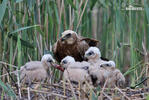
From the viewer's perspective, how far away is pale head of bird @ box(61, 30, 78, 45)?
17.8 ft

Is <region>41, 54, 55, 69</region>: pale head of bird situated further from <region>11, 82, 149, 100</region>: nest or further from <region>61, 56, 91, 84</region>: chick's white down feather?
<region>11, 82, 149, 100</region>: nest

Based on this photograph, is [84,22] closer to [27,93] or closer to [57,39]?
[57,39]

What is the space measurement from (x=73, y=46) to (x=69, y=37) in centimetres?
30

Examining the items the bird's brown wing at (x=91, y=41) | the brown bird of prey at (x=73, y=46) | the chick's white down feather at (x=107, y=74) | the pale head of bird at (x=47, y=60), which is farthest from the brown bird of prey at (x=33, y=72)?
the bird's brown wing at (x=91, y=41)

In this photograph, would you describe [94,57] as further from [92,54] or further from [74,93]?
[74,93]

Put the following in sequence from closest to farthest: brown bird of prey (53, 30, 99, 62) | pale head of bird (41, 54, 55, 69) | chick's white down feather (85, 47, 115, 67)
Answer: pale head of bird (41, 54, 55, 69)
chick's white down feather (85, 47, 115, 67)
brown bird of prey (53, 30, 99, 62)

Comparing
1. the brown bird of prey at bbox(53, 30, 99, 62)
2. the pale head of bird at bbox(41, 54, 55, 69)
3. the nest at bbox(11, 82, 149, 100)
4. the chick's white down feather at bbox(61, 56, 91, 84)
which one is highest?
the brown bird of prey at bbox(53, 30, 99, 62)

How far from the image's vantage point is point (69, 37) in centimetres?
551

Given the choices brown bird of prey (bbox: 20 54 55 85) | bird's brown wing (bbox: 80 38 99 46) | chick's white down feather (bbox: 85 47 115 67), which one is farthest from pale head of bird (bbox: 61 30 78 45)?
brown bird of prey (bbox: 20 54 55 85)

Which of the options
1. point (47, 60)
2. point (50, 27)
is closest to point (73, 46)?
point (50, 27)

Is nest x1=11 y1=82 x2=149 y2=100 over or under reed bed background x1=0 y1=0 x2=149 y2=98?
under

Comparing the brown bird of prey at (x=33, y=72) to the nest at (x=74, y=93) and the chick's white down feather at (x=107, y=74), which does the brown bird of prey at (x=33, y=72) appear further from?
the chick's white down feather at (x=107, y=74)

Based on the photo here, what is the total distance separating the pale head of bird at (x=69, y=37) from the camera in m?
5.43

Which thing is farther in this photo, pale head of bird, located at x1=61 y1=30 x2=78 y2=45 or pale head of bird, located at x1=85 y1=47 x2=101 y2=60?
pale head of bird, located at x1=61 y1=30 x2=78 y2=45
